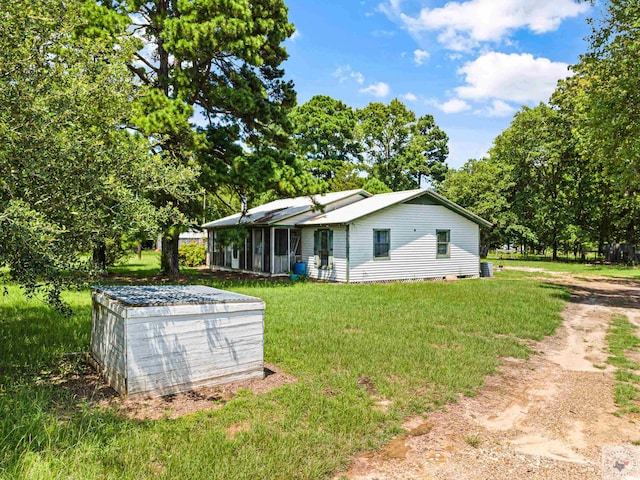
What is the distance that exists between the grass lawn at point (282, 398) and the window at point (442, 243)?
32.0 feet

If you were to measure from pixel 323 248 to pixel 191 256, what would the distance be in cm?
1342

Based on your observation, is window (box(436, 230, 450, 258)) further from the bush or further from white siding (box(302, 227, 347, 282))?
the bush

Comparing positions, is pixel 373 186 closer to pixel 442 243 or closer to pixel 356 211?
pixel 442 243

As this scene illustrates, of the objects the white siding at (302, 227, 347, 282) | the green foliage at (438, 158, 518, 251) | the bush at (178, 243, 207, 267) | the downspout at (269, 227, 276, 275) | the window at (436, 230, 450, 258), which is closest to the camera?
the white siding at (302, 227, 347, 282)

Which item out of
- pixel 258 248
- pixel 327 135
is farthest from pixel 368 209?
pixel 327 135

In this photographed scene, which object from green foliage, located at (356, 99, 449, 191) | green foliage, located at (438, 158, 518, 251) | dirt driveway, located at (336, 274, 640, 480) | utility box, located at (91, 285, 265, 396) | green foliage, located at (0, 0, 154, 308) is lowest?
dirt driveway, located at (336, 274, 640, 480)

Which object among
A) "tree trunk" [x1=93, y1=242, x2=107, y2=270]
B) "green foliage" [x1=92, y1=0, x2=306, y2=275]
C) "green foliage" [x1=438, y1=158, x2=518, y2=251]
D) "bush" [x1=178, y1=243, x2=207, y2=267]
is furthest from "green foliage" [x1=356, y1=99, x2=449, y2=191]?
"tree trunk" [x1=93, y1=242, x2=107, y2=270]

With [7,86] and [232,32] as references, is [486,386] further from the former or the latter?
[232,32]

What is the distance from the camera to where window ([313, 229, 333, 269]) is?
18.8 metres

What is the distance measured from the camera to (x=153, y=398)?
484cm

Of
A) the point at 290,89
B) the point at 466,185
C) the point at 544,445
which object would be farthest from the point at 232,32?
the point at 466,185

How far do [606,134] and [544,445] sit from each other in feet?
43.5

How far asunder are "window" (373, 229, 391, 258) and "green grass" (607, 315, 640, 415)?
9.29 metres

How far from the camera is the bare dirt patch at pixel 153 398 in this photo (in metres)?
4.52
